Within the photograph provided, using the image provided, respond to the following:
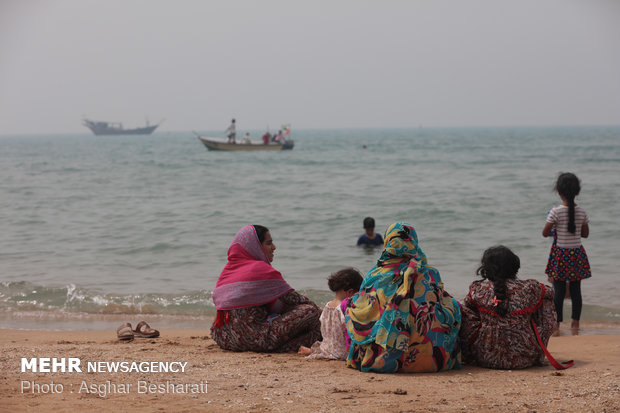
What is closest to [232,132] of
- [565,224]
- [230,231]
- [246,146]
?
[246,146]

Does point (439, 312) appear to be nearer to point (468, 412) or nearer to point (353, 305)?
point (353, 305)

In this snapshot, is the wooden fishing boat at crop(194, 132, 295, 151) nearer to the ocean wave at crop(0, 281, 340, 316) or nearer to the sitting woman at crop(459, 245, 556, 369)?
the ocean wave at crop(0, 281, 340, 316)

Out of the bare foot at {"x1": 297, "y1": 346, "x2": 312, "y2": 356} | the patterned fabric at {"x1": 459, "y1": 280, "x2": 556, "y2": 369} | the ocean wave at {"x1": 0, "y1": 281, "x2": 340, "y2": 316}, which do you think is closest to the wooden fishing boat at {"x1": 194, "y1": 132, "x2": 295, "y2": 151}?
the ocean wave at {"x1": 0, "y1": 281, "x2": 340, "y2": 316}

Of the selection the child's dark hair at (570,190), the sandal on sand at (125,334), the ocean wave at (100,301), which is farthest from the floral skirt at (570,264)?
the sandal on sand at (125,334)

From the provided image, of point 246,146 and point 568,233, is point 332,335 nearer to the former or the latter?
point 568,233

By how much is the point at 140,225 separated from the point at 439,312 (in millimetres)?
9945

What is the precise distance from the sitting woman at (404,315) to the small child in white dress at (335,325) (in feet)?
0.84

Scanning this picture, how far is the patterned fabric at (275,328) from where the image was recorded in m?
4.39

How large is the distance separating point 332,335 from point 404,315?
2.21 feet

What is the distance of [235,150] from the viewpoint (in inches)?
1711

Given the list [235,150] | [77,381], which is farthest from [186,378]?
[235,150]

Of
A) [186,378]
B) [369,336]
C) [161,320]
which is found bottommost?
[161,320]

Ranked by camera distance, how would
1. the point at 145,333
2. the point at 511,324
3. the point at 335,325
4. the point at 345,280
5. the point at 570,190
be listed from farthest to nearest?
the point at 145,333, the point at 570,190, the point at 345,280, the point at 335,325, the point at 511,324

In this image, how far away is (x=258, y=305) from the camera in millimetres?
4363
